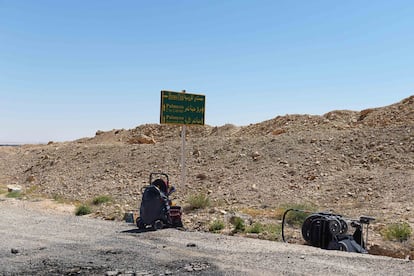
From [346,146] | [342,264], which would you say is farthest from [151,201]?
[346,146]

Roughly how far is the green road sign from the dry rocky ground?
299 cm

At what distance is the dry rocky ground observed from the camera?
52.1ft

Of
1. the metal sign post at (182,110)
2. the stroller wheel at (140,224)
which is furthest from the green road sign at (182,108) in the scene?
the stroller wheel at (140,224)

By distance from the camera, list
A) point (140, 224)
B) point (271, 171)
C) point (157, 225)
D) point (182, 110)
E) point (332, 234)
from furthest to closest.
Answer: point (271, 171), point (182, 110), point (140, 224), point (157, 225), point (332, 234)

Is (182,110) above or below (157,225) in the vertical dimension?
above

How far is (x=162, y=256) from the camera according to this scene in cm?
834

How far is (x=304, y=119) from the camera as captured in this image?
31.8 meters

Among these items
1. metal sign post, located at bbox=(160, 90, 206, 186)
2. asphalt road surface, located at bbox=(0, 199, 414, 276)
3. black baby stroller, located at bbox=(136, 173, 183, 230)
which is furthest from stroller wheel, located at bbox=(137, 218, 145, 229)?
metal sign post, located at bbox=(160, 90, 206, 186)

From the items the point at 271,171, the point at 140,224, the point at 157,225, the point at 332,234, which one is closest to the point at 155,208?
the point at 157,225

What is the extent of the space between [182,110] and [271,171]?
5.32 meters

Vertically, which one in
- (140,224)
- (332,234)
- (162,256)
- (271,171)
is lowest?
(162,256)

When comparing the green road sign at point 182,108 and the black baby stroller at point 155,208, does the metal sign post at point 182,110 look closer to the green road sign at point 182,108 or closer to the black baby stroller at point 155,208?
the green road sign at point 182,108

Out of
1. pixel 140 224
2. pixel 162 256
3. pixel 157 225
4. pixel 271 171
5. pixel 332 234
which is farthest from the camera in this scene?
pixel 271 171

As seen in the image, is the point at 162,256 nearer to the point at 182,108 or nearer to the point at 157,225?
the point at 157,225
